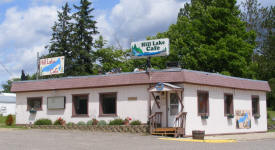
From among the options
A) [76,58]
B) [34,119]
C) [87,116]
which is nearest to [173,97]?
[87,116]

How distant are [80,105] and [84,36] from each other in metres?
28.3

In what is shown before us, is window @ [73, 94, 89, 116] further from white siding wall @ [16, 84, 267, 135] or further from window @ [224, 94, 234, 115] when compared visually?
window @ [224, 94, 234, 115]

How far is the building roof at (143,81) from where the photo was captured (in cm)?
2152

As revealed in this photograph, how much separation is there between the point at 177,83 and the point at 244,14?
3568 cm

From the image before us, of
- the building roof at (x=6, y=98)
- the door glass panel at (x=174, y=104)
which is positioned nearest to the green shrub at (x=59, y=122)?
the door glass panel at (x=174, y=104)

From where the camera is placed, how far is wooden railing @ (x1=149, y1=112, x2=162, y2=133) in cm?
2126

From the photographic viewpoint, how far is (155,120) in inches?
857

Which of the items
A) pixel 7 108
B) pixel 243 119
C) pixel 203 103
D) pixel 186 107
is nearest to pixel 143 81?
pixel 186 107

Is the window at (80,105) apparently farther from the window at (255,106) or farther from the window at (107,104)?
the window at (255,106)

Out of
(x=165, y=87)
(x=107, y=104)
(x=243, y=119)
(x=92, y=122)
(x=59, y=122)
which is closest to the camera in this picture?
A: (x=165, y=87)

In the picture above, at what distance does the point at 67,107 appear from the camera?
25.8 m

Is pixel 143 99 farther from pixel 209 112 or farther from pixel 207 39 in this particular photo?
pixel 207 39

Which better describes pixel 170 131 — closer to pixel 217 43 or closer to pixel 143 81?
pixel 143 81

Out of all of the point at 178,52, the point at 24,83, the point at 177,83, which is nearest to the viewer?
the point at 177,83
